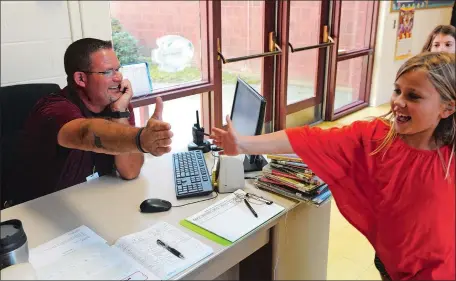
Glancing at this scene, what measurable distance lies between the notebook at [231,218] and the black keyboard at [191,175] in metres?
0.10

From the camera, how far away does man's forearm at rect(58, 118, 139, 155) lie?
121 cm

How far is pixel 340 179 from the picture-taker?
132cm

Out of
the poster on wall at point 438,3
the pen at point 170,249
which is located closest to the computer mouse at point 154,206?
the pen at point 170,249

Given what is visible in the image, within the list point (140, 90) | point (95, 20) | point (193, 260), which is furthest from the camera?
point (140, 90)

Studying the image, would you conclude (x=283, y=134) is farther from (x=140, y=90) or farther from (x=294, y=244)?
(x=140, y=90)

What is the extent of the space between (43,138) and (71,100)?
0.60ft

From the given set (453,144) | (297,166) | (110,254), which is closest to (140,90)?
(297,166)

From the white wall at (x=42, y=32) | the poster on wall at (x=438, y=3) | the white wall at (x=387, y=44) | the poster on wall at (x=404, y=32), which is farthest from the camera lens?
the poster on wall at (x=438, y=3)

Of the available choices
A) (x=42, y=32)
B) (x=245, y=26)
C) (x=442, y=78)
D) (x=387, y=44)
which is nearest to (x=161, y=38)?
(x=42, y=32)

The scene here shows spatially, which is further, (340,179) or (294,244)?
(294,244)

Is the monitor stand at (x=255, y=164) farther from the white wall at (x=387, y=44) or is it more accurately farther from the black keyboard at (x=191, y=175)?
the white wall at (x=387, y=44)

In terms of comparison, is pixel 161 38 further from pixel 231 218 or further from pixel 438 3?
pixel 438 3

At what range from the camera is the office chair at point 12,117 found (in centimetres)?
158

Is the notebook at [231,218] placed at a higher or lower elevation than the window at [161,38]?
lower
